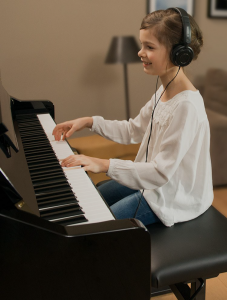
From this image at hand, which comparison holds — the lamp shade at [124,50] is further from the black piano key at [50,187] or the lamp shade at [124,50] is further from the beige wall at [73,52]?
the black piano key at [50,187]

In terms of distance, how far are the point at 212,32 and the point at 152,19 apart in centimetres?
145

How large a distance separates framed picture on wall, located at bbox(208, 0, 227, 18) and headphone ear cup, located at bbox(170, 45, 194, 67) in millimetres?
1447

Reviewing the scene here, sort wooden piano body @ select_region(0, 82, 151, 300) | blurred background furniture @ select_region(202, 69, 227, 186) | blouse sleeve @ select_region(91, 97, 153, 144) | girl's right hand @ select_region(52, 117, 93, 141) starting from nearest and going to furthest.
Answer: wooden piano body @ select_region(0, 82, 151, 300)
girl's right hand @ select_region(52, 117, 93, 141)
blouse sleeve @ select_region(91, 97, 153, 144)
blurred background furniture @ select_region(202, 69, 227, 186)

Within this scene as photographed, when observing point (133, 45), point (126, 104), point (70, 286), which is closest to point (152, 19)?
point (70, 286)

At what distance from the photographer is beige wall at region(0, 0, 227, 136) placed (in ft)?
7.13

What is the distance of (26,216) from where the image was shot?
2.40ft

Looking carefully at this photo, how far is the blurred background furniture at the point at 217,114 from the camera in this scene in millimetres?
2633

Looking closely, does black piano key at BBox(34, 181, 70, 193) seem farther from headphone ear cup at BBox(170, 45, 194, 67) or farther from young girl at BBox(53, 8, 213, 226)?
headphone ear cup at BBox(170, 45, 194, 67)

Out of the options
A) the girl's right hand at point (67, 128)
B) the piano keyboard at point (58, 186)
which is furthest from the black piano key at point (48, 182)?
the girl's right hand at point (67, 128)

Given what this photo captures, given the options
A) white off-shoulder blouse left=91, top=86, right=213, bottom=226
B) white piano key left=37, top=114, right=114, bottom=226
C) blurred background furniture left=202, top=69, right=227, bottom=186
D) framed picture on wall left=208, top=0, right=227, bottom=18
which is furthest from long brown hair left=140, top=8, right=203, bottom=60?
blurred background furniture left=202, top=69, right=227, bottom=186

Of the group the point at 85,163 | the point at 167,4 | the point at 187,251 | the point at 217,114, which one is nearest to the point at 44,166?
the point at 85,163

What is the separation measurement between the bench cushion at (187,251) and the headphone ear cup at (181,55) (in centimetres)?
55

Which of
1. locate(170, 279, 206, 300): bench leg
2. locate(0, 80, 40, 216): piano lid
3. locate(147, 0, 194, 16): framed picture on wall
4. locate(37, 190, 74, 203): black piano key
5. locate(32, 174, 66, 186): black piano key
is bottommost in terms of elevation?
locate(170, 279, 206, 300): bench leg

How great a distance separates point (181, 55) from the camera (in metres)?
1.21
